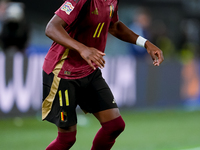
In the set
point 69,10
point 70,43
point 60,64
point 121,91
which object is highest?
point 69,10

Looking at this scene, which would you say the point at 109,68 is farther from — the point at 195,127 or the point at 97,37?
the point at 97,37

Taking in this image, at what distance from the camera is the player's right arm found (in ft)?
14.6

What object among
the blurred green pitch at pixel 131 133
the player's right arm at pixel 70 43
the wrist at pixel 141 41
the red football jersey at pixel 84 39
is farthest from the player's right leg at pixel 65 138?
the blurred green pitch at pixel 131 133

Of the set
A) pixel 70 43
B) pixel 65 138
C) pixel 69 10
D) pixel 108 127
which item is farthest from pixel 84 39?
pixel 65 138

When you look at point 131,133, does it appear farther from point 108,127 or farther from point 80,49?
point 80,49

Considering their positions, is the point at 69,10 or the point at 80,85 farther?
the point at 80,85

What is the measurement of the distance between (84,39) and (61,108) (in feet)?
2.66

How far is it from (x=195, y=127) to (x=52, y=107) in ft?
17.9

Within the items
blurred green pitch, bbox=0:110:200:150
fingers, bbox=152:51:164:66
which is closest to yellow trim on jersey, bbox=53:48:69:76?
fingers, bbox=152:51:164:66

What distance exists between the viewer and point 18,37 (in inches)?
424

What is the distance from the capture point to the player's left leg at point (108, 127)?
206 inches

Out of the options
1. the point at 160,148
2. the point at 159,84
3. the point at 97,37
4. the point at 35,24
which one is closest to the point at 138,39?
the point at 97,37

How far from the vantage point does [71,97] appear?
524 centimetres

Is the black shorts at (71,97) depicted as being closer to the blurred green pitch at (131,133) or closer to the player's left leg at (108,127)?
the player's left leg at (108,127)
